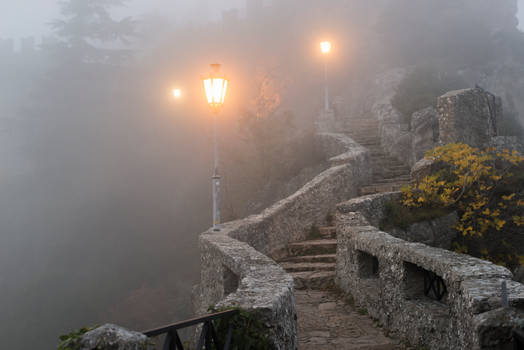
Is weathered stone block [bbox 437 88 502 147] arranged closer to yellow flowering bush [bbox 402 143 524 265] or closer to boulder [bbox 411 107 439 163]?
yellow flowering bush [bbox 402 143 524 265]

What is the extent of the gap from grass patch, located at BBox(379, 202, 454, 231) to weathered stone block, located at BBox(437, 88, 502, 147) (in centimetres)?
230

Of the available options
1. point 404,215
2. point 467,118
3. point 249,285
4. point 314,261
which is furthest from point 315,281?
point 467,118

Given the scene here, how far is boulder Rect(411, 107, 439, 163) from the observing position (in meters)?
15.9

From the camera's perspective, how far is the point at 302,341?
6.43m

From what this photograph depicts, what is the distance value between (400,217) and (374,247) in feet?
11.5

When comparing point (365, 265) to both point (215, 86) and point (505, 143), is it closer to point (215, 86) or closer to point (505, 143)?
point (215, 86)

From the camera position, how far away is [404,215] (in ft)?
34.4

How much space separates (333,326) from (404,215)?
4.33m

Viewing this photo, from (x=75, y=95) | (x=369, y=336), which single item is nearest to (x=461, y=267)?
(x=369, y=336)

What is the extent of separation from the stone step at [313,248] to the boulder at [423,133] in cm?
701

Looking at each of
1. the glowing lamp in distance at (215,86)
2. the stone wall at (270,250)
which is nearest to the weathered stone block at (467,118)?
the stone wall at (270,250)

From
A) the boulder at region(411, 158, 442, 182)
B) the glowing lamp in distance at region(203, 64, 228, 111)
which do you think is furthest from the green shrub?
the boulder at region(411, 158, 442, 182)

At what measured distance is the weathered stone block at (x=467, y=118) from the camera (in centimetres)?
1198

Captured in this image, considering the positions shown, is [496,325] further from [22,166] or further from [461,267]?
[22,166]
